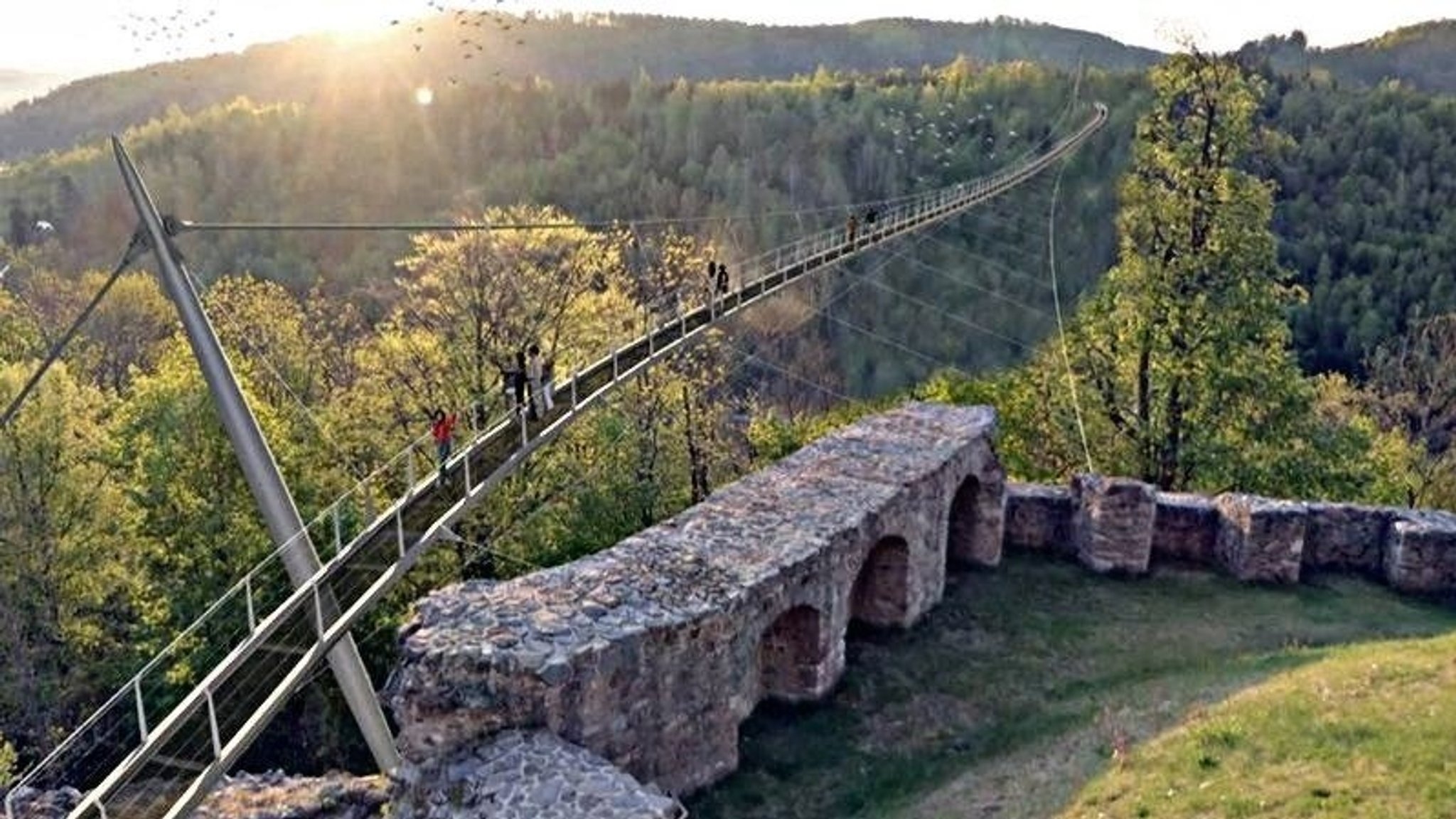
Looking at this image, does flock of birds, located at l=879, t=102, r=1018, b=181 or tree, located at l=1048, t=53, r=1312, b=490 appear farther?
flock of birds, located at l=879, t=102, r=1018, b=181

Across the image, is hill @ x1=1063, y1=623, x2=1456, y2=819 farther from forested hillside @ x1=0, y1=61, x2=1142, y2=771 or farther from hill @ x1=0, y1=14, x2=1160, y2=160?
hill @ x1=0, y1=14, x2=1160, y2=160

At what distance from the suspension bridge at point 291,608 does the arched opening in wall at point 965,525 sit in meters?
5.41

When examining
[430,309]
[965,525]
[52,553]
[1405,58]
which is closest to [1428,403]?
[965,525]

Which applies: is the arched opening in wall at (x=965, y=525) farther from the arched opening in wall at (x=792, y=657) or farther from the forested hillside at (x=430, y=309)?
the forested hillside at (x=430, y=309)

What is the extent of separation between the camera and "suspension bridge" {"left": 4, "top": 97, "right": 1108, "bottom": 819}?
32.6 feet

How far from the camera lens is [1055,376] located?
96.0 ft

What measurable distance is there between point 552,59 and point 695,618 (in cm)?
16977

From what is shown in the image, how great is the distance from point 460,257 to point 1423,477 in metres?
28.7

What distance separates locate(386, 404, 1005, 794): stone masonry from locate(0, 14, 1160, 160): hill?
94.2m

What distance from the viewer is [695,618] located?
13.4 m

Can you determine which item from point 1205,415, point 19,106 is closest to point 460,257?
point 1205,415

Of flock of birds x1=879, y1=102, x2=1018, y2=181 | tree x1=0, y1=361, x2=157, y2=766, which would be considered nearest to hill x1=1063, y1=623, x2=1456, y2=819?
tree x1=0, y1=361, x2=157, y2=766

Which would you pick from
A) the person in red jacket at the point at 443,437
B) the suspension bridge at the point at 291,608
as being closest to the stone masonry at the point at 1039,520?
the suspension bridge at the point at 291,608

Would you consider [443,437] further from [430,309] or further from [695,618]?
[430,309]
